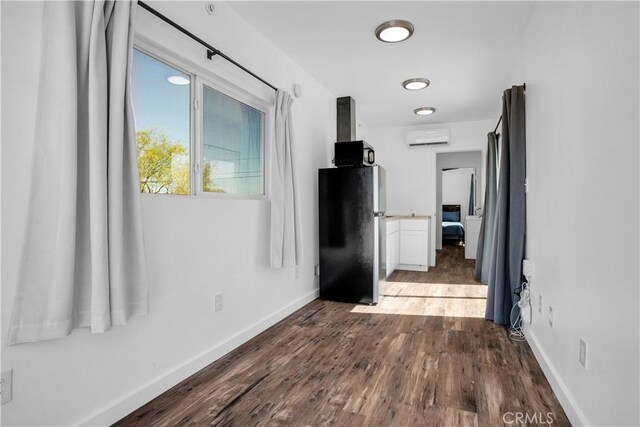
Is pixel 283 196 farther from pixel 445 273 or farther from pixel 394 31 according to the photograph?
pixel 445 273

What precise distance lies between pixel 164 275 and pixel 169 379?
22.7 inches

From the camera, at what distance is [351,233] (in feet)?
12.1

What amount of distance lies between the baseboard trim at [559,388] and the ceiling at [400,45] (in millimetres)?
2331

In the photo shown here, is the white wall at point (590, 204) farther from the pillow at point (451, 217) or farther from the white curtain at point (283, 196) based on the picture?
the pillow at point (451, 217)

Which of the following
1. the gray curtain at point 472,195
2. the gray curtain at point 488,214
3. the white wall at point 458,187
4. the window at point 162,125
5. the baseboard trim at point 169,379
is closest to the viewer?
the baseboard trim at point 169,379

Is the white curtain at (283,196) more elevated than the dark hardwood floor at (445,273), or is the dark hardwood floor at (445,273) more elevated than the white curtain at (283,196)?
the white curtain at (283,196)

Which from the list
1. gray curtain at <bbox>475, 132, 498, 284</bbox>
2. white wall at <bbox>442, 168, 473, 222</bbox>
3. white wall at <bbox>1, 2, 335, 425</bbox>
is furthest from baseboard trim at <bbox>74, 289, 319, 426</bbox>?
white wall at <bbox>442, 168, 473, 222</bbox>

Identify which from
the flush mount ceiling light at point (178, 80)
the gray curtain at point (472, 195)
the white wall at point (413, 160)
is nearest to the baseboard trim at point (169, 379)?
the flush mount ceiling light at point (178, 80)

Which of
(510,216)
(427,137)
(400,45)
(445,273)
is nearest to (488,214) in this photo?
(445,273)

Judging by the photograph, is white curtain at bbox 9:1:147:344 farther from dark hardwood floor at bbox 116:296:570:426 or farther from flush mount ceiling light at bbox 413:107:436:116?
flush mount ceiling light at bbox 413:107:436:116

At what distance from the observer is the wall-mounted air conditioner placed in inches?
228

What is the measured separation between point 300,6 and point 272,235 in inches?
66.0

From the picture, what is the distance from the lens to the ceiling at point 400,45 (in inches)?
99.1

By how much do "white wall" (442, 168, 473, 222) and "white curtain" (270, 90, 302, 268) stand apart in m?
7.49
